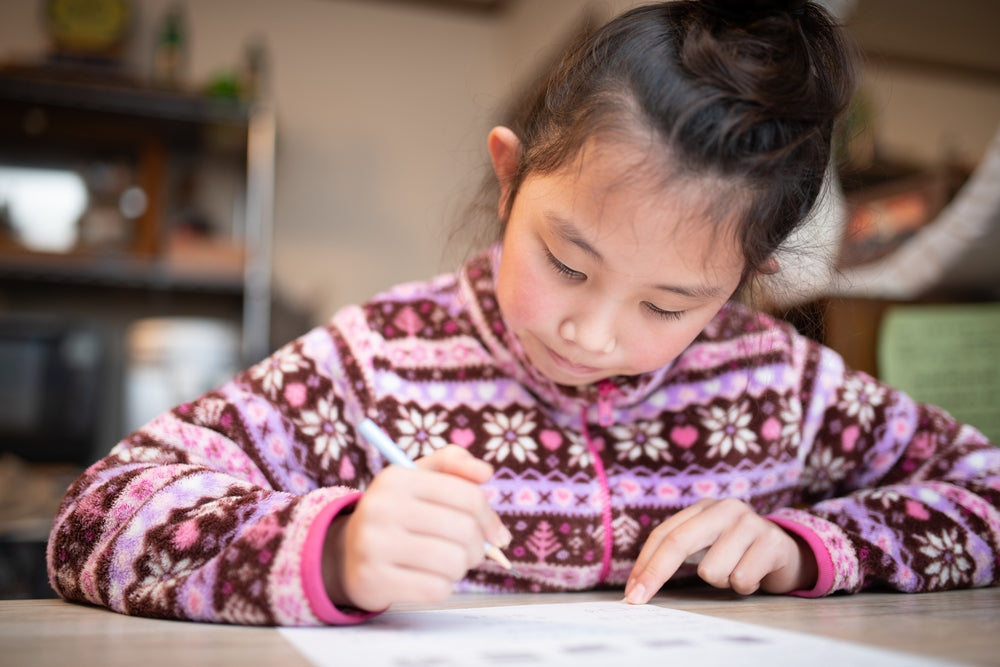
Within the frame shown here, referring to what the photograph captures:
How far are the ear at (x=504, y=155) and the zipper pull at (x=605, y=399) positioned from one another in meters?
0.18

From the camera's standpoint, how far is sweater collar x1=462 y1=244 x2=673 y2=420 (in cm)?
82

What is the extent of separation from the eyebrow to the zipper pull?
0.55 ft

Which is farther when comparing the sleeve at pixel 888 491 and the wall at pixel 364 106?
the wall at pixel 364 106

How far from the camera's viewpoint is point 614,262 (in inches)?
24.3

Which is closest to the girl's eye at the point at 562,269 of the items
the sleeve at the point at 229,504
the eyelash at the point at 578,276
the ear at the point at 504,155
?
the eyelash at the point at 578,276

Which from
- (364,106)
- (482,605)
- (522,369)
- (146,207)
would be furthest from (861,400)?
(364,106)

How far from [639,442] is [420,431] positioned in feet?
0.68

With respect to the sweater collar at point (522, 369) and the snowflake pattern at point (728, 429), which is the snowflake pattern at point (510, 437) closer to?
the sweater collar at point (522, 369)

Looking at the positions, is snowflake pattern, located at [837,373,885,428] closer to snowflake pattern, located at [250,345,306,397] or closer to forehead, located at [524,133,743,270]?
forehead, located at [524,133,743,270]

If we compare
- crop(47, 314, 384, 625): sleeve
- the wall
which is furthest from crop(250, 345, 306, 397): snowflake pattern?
the wall

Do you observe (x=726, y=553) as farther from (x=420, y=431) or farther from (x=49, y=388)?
(x=49, y=388)

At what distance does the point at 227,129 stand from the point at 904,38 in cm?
212

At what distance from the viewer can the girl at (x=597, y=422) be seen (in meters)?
0.53

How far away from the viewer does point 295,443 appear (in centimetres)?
77
